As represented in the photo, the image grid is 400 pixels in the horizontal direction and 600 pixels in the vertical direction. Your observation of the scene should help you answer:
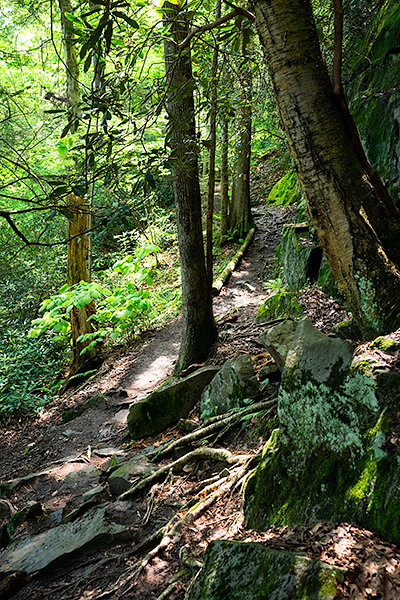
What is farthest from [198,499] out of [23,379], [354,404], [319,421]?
[23,379]

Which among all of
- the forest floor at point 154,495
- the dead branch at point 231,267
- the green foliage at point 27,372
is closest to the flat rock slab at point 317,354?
the forest floor at point 154,495

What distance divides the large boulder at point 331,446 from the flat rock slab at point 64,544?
1.41m

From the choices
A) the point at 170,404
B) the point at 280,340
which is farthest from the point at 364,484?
the point at 170,404

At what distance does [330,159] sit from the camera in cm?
Result: 258

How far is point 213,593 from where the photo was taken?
1.79 meters

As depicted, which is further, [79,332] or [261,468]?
[79,332]

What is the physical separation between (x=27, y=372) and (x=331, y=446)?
9.06 m

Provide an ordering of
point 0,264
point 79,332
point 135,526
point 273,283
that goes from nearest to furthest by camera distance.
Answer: point 135,526 → point 273,283 → point 79,332 → point 0,264

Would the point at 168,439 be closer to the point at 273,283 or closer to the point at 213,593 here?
the point at 213,593

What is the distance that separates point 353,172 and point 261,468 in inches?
80.1

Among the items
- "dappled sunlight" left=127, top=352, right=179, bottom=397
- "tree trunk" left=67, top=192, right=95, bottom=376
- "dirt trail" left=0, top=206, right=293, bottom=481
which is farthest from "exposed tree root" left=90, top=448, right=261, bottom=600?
"tree trunk" left=67, top=192, right=95, bottom=376

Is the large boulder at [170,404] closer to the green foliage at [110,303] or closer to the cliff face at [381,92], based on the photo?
the green foliage at [110,303]

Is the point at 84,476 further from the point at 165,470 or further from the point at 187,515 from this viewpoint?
the point at 187,515

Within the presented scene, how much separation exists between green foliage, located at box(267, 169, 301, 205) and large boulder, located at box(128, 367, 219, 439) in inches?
383
